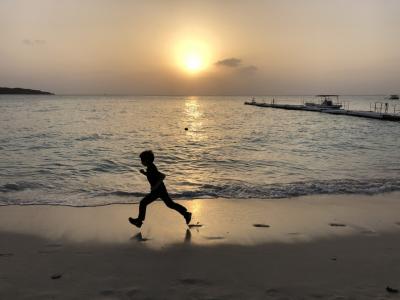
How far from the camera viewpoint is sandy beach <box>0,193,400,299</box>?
5.12m

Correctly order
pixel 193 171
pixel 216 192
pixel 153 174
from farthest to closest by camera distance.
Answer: pixel 193 171 < pixel 216 192 < pixel 153 174

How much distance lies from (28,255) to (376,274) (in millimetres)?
5308

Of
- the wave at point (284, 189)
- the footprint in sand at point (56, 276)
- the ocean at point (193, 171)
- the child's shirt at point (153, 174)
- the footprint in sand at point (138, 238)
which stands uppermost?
the child's shirt at point (153, 174)

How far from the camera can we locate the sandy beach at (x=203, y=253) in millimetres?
5117

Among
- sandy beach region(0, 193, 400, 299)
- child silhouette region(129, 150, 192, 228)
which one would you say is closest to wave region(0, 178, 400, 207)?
sandy beach region(0, 193, 400, 299)

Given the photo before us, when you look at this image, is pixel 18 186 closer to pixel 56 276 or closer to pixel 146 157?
pixel 146 157

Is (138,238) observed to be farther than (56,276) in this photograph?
Yes

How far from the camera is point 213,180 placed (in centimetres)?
1405

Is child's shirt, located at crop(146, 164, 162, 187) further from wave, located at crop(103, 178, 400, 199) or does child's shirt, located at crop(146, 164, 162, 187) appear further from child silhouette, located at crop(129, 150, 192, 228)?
wave, located at crop(103, 178, 400, 199)

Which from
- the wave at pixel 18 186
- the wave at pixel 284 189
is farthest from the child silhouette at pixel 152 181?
the wave at pixel 18 186

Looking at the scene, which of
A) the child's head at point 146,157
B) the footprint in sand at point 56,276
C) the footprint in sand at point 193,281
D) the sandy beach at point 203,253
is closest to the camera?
the sandy beach at point 203,253

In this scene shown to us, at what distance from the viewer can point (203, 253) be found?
6.50 meters

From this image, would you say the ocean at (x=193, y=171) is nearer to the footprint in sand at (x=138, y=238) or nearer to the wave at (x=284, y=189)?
the wave at (x=284, y=189)

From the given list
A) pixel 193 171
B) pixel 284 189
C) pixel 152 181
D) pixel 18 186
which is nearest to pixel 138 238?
pixel 152 181
